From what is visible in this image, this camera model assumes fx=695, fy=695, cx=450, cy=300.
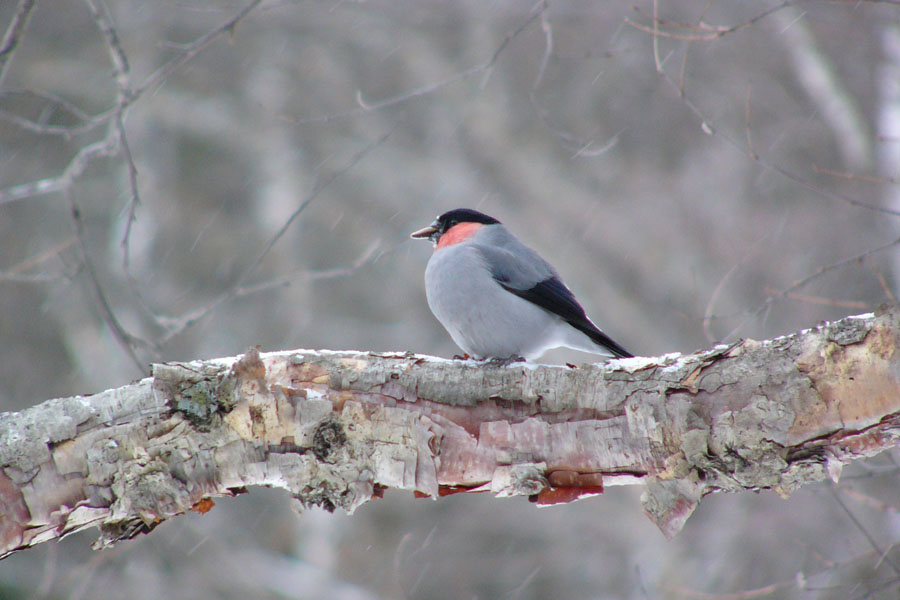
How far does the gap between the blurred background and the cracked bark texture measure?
3879 mm

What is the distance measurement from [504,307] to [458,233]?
691 mm

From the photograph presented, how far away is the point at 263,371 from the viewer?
2.00 metres

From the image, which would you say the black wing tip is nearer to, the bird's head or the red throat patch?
the red throat patch

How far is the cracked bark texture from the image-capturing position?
5.96 feet

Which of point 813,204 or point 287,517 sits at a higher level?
point 813,204

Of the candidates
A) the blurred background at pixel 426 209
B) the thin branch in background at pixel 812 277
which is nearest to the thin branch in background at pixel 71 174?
the thin branch in background at pixel 812 277

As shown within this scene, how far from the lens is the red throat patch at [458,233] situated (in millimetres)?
3447

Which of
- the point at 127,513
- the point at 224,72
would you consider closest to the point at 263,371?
the point at 127,513

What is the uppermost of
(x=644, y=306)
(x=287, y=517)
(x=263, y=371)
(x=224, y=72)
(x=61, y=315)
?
(x=224, y=72)

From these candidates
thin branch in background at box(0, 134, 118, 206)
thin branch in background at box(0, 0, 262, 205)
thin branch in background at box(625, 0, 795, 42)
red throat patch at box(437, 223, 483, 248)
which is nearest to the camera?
thin branch in background at box(625, 0, 795, 42)

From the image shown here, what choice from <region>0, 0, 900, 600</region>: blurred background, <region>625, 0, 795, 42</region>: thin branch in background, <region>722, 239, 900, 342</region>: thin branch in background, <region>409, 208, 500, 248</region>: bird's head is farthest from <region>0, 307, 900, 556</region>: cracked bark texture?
<region>0, 0, 900, 600</region>: blurred background

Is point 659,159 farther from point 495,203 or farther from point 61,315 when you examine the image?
point 61,315

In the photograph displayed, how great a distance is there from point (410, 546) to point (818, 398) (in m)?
6.23

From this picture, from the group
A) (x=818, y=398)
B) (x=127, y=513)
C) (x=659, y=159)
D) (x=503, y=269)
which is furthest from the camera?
(x=659, y=159)
